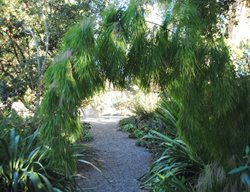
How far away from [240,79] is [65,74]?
56.0 inches

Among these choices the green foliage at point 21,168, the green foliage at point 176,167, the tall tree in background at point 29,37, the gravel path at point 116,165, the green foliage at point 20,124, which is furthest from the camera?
the tall tree in background at point 29,37

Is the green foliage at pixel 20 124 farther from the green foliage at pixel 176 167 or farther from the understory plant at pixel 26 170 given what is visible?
the green foliage at pixel 176 167

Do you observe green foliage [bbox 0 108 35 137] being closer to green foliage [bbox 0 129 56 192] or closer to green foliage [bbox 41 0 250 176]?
green foliage [bbox 0 129 56 192]

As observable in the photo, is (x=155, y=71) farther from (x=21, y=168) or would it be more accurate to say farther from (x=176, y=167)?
(x=176, y=167)

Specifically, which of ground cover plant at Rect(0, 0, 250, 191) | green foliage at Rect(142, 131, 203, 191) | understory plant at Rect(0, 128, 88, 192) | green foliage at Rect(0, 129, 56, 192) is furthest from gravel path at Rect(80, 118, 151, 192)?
ground cover plant at Rect(0, 0, 250, 191)

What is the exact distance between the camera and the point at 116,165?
19.9 feet

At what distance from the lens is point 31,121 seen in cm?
540

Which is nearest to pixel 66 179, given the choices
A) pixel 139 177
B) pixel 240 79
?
pixel 139 177

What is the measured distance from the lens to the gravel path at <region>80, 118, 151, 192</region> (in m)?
4.87

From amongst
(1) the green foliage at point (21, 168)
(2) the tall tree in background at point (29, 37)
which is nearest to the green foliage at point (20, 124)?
(1) the green foliage at point (21, 168)

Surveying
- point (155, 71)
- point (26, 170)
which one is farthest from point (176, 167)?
point (155, 71)

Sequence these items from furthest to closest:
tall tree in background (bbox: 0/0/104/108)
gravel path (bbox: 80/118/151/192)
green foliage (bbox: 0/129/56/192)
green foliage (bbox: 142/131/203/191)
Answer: tall tree in background (bbox: 0/0/104/108) < gravel path (bbox: 80/118/151/192) < green foliage (bbox: 142/131/203/191) < green foliage (bbox: 0/129/56/192)

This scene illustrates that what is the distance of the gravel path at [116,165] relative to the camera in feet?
16.0

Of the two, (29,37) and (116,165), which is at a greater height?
(29,37)
